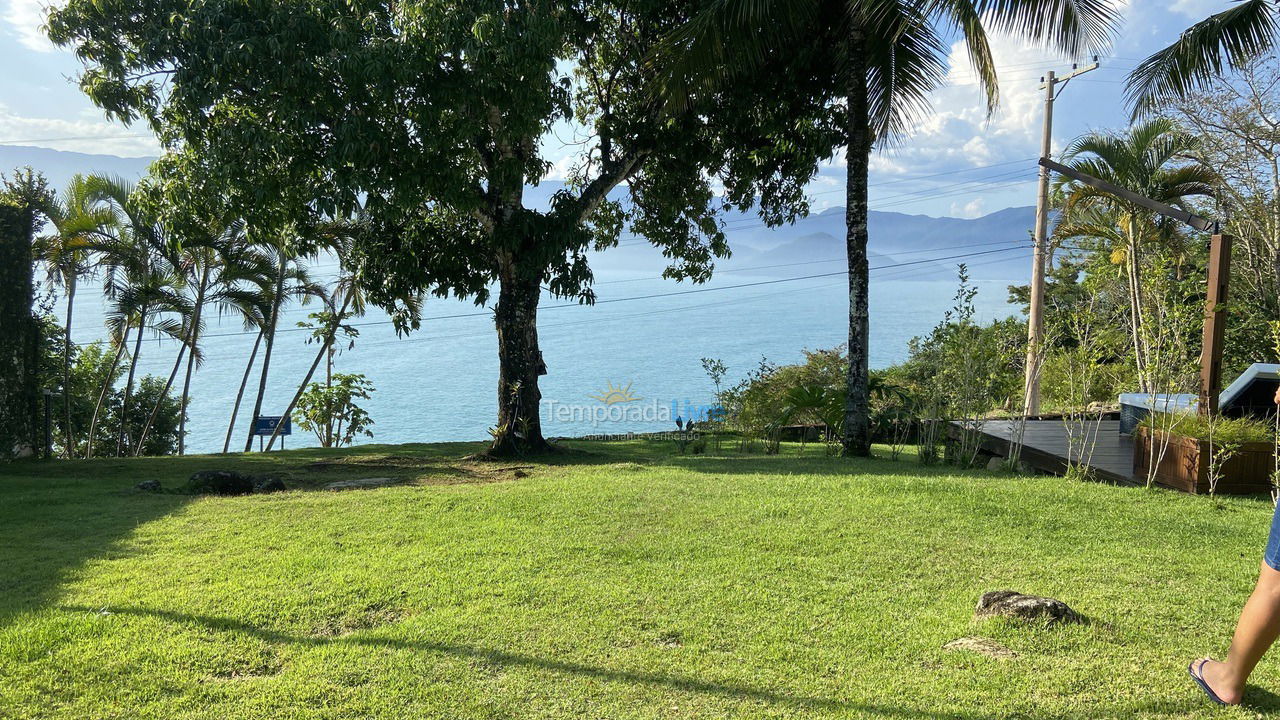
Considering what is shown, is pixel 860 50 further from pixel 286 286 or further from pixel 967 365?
pixel 286 286

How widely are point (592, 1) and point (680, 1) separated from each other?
121cm

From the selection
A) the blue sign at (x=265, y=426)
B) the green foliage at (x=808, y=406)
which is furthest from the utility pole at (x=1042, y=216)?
the blue sign at (x=265, y=426)

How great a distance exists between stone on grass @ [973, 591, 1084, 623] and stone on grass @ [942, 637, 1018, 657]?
27 cm

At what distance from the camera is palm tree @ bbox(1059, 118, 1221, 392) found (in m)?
13.1

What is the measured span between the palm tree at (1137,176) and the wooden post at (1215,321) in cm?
484

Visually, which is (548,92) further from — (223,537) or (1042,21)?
(223,537)

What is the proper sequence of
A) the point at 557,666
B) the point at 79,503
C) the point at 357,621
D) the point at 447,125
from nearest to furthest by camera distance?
1. the point at 557,666
2. the point at 357,621
3. the point at 79,503
4. the point at 447,125

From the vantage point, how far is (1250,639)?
9.71 feet

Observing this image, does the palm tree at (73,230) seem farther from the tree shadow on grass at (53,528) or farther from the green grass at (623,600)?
the green grass at (623,600)

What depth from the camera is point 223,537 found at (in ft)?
19.2

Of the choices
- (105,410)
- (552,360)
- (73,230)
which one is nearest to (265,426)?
(105,410)

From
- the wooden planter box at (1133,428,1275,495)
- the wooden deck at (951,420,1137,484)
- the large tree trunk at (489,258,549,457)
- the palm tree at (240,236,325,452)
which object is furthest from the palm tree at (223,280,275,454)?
the wooden planter box at (1133,428,1275,495)

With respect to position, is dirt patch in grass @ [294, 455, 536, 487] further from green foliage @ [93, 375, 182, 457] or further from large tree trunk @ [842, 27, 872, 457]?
green foliage @ [93, 375, 182, 457]

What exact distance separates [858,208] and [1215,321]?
3857 mm
